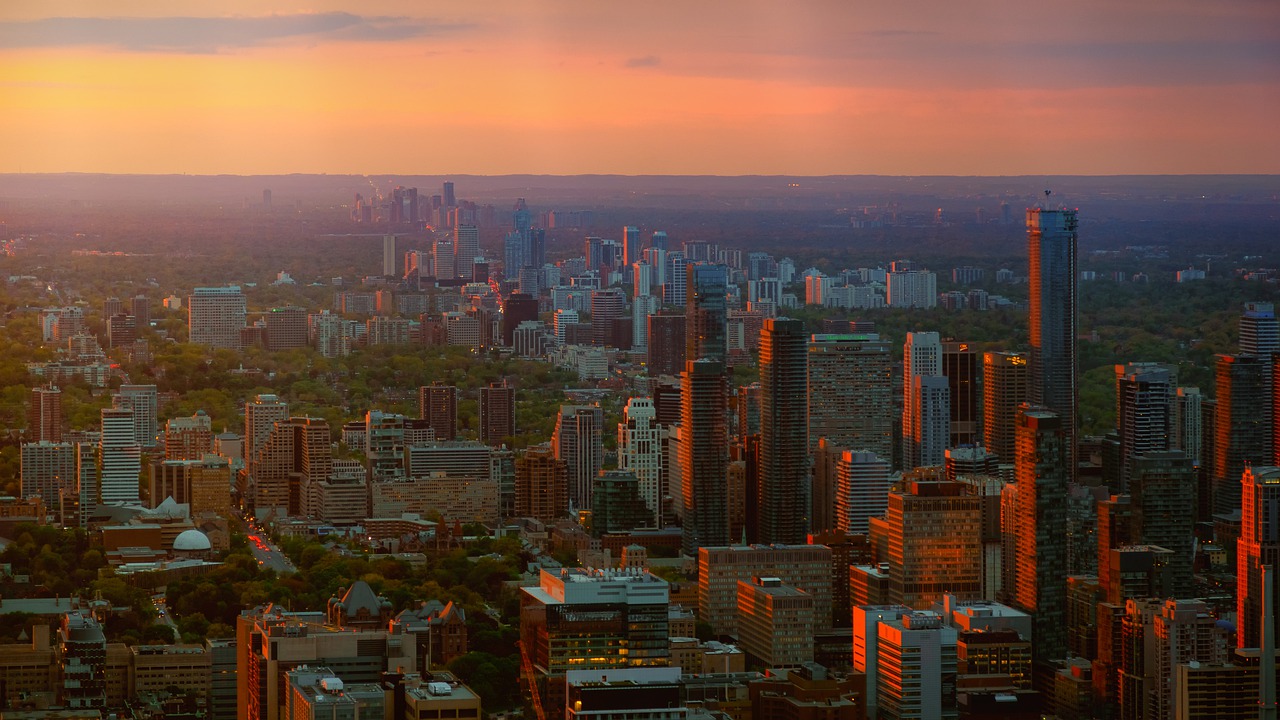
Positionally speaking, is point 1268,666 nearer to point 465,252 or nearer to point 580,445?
point 580,445

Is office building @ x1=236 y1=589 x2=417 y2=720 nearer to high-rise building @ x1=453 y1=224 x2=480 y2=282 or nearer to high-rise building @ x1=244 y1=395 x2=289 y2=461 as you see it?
high-rise building @ x1=244 y1=395 x2=289 y2=461

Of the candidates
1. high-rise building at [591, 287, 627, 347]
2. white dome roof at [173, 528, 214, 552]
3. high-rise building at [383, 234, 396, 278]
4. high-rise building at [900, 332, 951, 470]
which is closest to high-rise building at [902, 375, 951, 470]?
high-rise building at [900, 332, 951, 470]

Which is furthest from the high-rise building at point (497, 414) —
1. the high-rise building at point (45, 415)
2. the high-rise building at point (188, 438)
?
the high-rise building at point (45, 415)

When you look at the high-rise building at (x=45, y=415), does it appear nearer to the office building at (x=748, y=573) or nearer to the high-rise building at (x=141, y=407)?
the high-rise building at (x=141, y=407)

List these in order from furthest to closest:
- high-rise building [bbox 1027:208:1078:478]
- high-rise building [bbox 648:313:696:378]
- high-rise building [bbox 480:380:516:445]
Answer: high-rise building [bbox 648:313:696:378]
high-rise building [bbox 480:380:516:445]
high-rise building [bbox 1027:208:1078:478]

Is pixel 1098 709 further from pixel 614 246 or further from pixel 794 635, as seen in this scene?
pixel 614 246

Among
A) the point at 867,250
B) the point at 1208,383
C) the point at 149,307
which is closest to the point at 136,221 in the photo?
the point at 149,307
